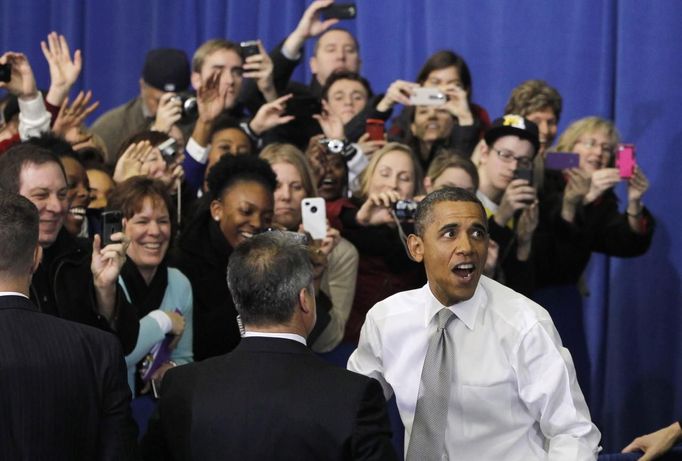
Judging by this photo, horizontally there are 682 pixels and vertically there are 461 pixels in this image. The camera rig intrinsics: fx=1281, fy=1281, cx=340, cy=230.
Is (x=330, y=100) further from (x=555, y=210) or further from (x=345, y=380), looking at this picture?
(x=345, y=380)

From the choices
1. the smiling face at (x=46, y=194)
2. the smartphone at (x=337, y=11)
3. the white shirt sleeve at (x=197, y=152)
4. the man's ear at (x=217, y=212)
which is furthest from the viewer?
the smartphone at (x=337, y=11)

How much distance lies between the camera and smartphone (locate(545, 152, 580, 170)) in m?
5.94

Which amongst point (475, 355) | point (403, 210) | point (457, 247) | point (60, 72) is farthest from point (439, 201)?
point (60, 72)

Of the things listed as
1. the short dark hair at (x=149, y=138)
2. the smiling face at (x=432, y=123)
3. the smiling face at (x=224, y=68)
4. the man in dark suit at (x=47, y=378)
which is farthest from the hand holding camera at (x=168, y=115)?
the man in dark suit at (x=47, y=378)

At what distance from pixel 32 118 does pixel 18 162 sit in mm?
1173

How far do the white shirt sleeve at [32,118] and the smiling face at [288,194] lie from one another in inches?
39.7

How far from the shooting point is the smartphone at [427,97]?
6.09m

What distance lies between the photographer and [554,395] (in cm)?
337

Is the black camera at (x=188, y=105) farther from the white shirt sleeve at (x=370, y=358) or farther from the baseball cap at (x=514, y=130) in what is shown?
the white shirt sleeve at (x=370, y=358)

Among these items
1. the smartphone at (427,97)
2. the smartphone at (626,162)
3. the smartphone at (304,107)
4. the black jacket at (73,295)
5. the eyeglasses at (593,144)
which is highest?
the smartphone at (427,97)

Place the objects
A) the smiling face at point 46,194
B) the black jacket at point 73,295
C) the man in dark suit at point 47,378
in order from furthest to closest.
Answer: the smiling face at point 46,194, the black jacket at point 73,295, the man in dark suit at point 47,378

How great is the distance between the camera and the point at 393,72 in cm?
808

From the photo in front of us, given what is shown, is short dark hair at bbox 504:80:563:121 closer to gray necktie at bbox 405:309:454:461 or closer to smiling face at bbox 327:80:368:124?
smiling face at bbox 327:80:368:124

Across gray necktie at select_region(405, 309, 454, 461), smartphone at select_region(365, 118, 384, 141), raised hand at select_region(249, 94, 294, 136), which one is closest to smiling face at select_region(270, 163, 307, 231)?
raised hand at select_region(249, 94, 294, 136)
